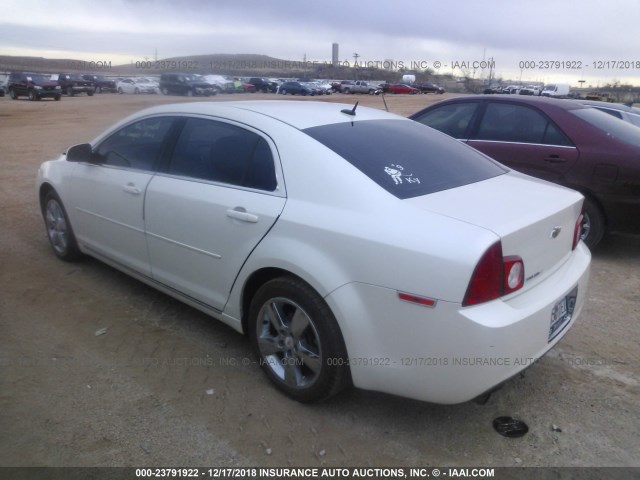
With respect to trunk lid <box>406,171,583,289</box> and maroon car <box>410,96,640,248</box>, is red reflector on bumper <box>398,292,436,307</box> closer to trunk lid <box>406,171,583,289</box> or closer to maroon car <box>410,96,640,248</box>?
trunk lid <box>406,171,583,289</box>

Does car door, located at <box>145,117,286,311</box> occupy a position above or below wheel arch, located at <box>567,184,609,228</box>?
above

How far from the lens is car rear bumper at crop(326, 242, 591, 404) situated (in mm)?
2295

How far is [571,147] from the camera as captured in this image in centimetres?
531

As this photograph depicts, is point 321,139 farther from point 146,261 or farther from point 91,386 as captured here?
point 91,386

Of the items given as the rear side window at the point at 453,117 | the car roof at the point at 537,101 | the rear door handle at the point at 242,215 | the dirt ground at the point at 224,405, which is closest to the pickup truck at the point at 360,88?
the rear side window at the point at 453,117

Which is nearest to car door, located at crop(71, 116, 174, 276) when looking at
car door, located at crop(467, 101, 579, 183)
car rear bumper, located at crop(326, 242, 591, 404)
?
car rear bumper, located at crop(326, 242, 591, 404)

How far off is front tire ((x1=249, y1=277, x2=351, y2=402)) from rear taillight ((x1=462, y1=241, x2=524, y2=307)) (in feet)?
2.32

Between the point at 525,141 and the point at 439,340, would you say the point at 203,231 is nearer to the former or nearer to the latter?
the point at 439,340

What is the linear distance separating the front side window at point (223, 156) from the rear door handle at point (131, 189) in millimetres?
311

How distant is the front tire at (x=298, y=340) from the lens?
2680 mm

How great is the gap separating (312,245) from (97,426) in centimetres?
144

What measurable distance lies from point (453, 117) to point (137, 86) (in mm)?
37080

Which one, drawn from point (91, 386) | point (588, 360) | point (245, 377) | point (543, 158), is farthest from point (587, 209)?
point (91, 386)

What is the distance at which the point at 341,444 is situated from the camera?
104 inches
